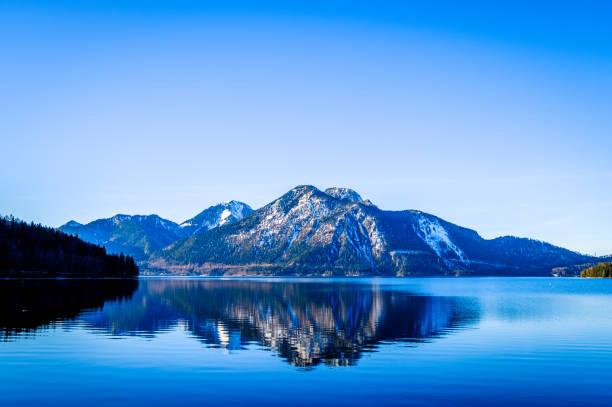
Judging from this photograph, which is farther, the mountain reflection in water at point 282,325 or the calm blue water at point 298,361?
the mountain reflection in water at point 282,325

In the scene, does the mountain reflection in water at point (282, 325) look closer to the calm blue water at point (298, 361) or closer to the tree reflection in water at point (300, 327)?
the tree reflection in water at point (300, 327)

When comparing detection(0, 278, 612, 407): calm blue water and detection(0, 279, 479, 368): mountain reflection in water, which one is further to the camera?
detection(0, 279, 479, 368): mountain reflection in water

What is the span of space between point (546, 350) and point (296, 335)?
27.7 m

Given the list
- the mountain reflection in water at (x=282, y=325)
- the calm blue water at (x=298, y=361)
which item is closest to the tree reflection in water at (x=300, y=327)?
the mountain reflection in water at (x=282, y=325)

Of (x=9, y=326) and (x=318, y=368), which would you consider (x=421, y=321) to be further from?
(x=9, y=326)

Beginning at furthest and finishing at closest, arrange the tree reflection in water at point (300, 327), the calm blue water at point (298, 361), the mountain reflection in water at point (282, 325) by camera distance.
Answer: the mountain reflection in water at point (282, 325)
the tree reflection in water at point (300, 327)
the calm blue water at point (298, 361)

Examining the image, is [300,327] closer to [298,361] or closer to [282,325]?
[282,325]

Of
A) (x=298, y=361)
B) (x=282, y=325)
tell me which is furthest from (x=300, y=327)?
(x=298, y=361)

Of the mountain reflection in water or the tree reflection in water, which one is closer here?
the tree reflection in water

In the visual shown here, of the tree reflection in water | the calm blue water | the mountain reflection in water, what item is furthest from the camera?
the mountain reflection in water

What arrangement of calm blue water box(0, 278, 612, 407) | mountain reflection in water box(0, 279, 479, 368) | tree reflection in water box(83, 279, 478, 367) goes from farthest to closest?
1. mountain reflection in water box(0, 279, 479, 368)
2. tree reflection in water box(83, 279, 478, 367)
3. calm blue water box(0, 278, 612, 407)

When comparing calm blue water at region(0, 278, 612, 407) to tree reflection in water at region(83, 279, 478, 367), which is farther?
tree reflection in water at region(83, 279, 478, 367)

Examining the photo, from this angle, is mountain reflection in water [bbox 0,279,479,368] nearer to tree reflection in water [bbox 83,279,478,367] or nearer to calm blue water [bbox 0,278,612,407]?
tree reflection in water [bbox 83,279,478,367]

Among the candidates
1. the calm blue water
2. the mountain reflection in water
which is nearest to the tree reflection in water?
the mountain reflection in water
